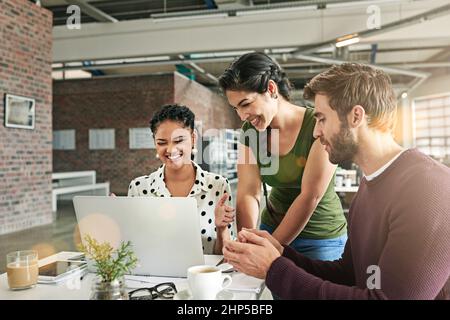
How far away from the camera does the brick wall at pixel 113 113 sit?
10320 mm

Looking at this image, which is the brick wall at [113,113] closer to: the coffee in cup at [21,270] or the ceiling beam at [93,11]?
the ceiling beam at [93,11]

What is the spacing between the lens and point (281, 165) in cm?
174

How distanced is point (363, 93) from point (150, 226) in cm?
74

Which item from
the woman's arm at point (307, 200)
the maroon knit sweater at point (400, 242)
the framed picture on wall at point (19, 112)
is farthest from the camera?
the framed picture on wall at point (19, 112)

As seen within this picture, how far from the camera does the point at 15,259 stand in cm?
123

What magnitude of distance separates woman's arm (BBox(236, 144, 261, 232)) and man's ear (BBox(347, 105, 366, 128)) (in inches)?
28.7

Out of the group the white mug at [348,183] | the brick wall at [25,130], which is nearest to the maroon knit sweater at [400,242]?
the white mug at [348,183]

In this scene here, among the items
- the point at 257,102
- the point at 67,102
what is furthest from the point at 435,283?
the point at 67,102

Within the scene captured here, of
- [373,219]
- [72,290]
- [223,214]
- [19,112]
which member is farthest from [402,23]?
[72,290]

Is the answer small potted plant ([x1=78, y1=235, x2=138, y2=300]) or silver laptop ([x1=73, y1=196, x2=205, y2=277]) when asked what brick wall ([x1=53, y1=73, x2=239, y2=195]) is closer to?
silver laptop ([x1=73, y1=196, x2=205, y2=277])

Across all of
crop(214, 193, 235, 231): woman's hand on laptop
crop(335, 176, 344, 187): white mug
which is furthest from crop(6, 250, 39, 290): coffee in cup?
crop(335, 176, 344, 187): white mug

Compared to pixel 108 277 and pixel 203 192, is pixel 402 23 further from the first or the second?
pixel 108 277

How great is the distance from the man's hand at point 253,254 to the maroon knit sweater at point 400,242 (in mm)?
35

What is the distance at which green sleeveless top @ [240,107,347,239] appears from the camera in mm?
1683
